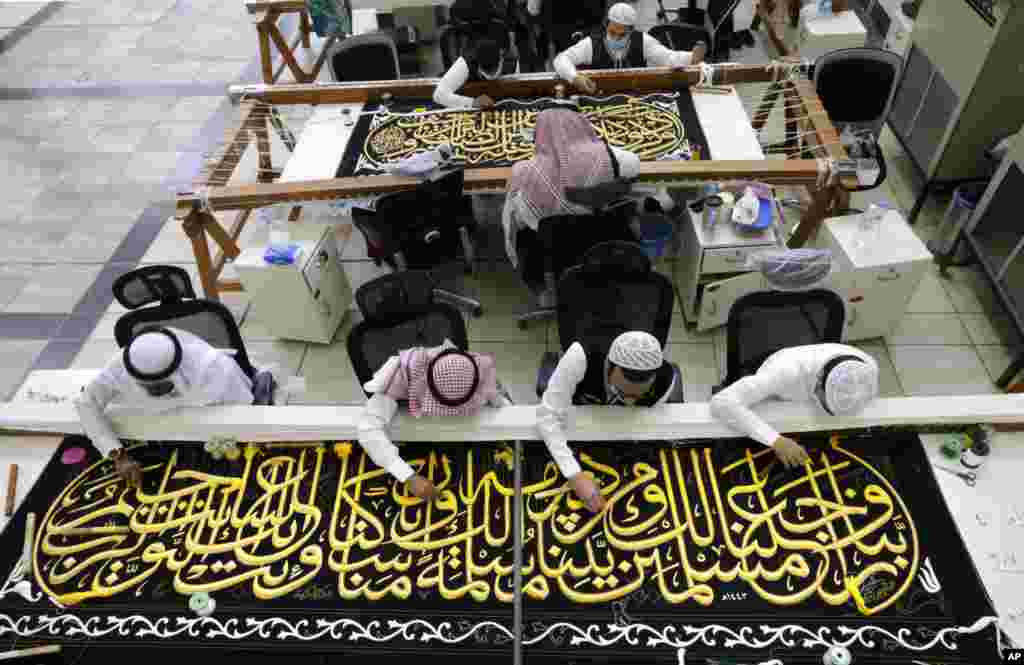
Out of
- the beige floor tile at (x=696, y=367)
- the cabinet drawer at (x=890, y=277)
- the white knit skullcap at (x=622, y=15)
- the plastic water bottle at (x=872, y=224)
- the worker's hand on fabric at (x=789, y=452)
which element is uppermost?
the white knit skullcap at (x=622, y=15)

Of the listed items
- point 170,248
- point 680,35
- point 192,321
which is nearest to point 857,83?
point 680,35

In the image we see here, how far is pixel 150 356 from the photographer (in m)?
2.38

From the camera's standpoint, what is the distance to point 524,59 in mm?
5848

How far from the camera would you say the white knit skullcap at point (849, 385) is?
2312 mm

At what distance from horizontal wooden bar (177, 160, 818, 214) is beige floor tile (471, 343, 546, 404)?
98 cm

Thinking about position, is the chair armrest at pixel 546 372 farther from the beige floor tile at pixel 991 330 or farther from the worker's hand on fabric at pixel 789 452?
the beige floor tile at pixel 991 330

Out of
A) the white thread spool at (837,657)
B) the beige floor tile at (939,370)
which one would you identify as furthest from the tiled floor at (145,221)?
the white thread spool at (837,657)

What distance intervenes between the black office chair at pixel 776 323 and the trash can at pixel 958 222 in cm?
215

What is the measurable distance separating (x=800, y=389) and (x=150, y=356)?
2.35 metres

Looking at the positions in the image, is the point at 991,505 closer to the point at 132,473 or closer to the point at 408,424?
the point at 408,424

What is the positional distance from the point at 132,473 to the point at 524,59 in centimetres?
470

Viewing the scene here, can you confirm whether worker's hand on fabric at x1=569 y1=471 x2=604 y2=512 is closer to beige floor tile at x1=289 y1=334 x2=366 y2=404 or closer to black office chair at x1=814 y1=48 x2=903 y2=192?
beige floor tile at x1=289 y1=334 x2=366 y2=404

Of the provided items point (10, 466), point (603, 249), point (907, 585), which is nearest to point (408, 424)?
point (603, 249)

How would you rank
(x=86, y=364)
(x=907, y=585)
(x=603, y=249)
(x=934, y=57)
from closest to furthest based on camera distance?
(x=907, y=585) < (x=603, y=249) < (x=86, y=364) < (x=934, y=57)
